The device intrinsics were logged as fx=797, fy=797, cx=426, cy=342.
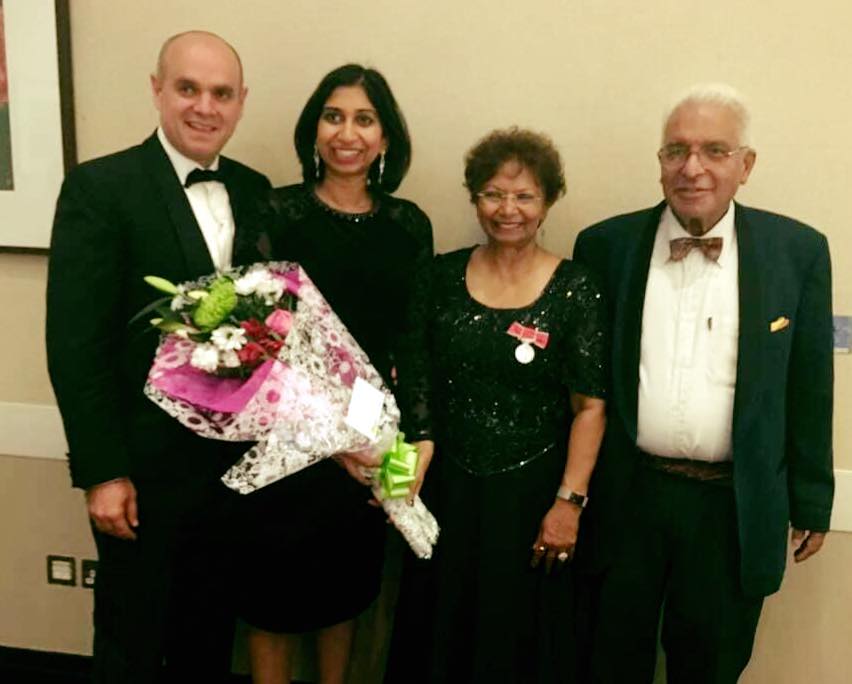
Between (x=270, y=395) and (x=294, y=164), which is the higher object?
(x=294, y=164)

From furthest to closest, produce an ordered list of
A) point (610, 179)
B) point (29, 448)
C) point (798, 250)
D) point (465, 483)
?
point (29, 448), point (610, 179), point (465, 483), point (798, 250)

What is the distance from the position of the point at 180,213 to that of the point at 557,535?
1.16 metres

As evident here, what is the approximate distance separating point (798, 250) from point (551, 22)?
908mm

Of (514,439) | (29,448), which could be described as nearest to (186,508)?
(514,439)

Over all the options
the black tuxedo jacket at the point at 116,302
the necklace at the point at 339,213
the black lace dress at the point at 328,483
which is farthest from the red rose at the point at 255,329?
the necklace at the point at 339,213

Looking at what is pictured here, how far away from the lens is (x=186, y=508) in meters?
1.86

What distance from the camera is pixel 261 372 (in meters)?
1.48

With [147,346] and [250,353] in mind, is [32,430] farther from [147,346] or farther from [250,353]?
[250,353]

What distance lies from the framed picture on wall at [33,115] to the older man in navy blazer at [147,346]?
0.68 metres

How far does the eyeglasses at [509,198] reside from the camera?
1.86m

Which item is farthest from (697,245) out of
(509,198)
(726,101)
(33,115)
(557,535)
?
(33,115)

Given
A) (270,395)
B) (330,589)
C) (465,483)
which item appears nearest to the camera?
(270,395)

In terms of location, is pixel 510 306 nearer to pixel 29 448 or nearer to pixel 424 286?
pixel 424 286

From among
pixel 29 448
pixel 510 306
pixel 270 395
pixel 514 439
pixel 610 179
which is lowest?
pixel 29 448
